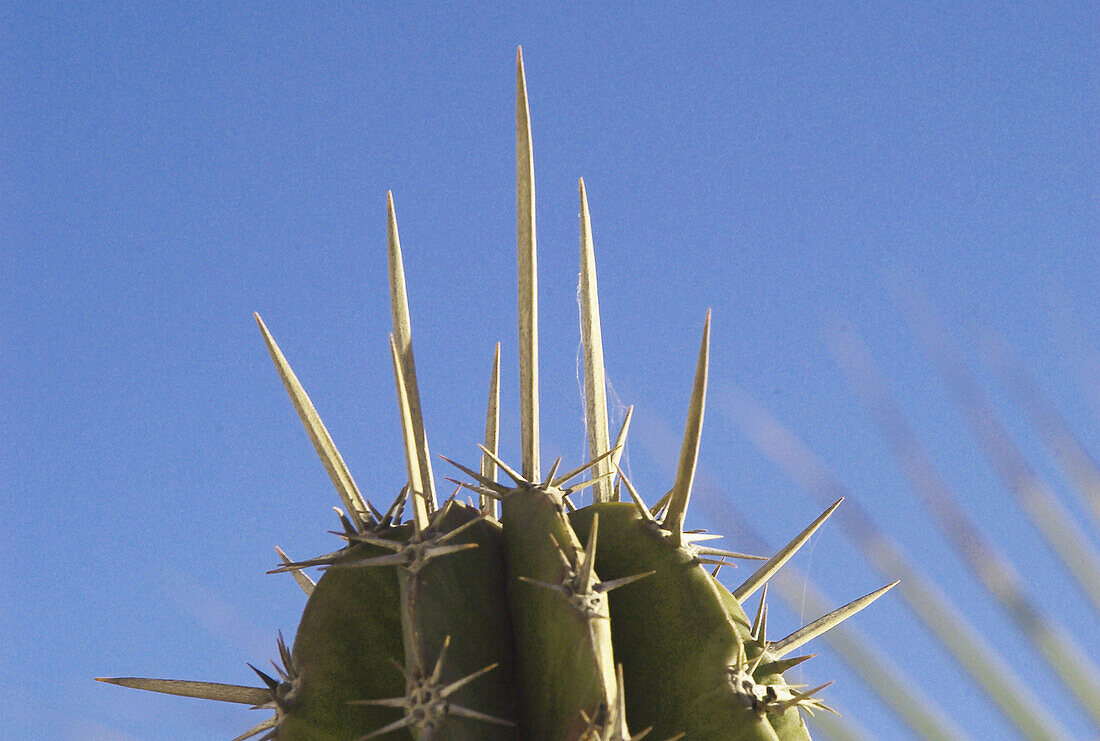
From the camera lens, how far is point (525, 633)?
1.78m

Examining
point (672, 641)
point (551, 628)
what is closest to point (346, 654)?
point (551, 628)

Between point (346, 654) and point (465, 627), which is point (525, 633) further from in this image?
point (346, 654)

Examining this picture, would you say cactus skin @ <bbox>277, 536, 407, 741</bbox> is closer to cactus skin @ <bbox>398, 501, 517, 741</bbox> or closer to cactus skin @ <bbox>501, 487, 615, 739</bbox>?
cactus skin @ <bbox>398, 501, 517, 741</bbox>

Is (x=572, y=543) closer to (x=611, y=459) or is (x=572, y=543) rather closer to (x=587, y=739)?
(x=587, y=739)

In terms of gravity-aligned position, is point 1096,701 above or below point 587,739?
below

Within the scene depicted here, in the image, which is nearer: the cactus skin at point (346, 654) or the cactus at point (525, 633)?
the cactus at point (525, 633)

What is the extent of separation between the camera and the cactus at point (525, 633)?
1637mm

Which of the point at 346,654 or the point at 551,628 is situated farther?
the point at 346,654

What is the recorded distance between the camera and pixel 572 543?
178cm

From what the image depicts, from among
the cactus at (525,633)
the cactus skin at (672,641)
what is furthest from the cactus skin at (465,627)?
the cactus skin at (672,641)

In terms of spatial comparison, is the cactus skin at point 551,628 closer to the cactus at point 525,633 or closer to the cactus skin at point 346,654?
the cactus at point 525,633

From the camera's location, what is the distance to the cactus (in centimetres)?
164

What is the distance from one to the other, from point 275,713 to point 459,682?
419 millimetres

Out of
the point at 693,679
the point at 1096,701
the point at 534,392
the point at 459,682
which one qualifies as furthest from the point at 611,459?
the point at 1096,701
